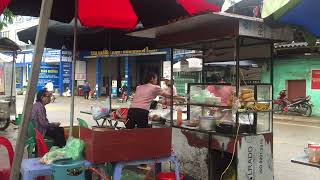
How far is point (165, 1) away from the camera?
534 cm

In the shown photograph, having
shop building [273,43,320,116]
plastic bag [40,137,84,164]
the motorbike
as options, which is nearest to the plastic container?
plastic bag [40,137,84,164]

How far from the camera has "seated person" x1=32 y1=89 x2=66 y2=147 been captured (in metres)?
5.84

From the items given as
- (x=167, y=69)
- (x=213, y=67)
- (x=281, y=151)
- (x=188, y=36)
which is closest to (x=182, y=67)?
(x=167, y=69)

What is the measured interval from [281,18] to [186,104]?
9.51 ft

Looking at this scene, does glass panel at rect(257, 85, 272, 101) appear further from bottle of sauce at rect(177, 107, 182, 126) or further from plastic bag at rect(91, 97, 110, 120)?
plastic bag at rect(91, 97, 110, 120)

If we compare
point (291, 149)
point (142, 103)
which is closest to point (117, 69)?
point (291, 149)

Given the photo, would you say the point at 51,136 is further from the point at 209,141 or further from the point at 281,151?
the point at 281,151

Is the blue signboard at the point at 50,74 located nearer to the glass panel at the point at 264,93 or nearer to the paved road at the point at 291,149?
the paved road at the point at 291,149

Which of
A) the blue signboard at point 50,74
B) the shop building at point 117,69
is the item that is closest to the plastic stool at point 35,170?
the shop building at point 117,69

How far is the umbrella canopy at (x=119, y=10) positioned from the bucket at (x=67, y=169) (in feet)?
5.93

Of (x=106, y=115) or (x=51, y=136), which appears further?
(x=106, y=115)

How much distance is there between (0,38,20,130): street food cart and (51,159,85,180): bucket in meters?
8.15

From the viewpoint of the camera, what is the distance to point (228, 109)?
207 inches

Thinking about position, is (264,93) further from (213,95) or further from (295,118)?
(295,118)
